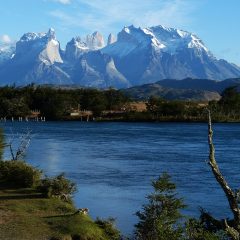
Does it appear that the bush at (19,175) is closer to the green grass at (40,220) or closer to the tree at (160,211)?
the green grass at (40,220)

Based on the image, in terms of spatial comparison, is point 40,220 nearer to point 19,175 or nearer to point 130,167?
point 19,175

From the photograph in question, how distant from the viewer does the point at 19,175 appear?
3778cm

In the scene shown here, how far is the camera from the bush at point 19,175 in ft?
121

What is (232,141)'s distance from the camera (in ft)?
341

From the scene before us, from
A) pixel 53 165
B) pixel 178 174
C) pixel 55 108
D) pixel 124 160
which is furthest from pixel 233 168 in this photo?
pixel 55 108

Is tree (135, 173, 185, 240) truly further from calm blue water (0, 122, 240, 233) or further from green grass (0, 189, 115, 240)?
calm blue water (0, 122, 240, 233)

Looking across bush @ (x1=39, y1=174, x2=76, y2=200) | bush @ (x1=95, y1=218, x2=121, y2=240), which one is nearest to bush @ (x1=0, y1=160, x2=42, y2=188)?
bush @ (x1=39, y1=174, x2=76, y2=200)

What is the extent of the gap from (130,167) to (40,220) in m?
34.8

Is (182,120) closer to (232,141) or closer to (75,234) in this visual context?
(232,141)

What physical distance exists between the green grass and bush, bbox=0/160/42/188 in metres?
2.96

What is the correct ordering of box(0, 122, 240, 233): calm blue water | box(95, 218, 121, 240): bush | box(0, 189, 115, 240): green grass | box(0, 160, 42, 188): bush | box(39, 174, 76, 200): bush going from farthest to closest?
box(0, 122, 240, 233): calm blue water → box(0, 160, 42, 188): bush → box(39, 174, 76, 200): bush → box(95, 218, 121, 240): bush → box(0, 189, 115, 240): green grass

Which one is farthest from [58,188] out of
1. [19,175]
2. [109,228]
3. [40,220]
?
[109,228]

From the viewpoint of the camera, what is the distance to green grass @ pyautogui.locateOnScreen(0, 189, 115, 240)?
2609 cm

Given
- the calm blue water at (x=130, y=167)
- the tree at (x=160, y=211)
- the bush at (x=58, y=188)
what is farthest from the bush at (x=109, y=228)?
the bush at (x=58, y=188)
